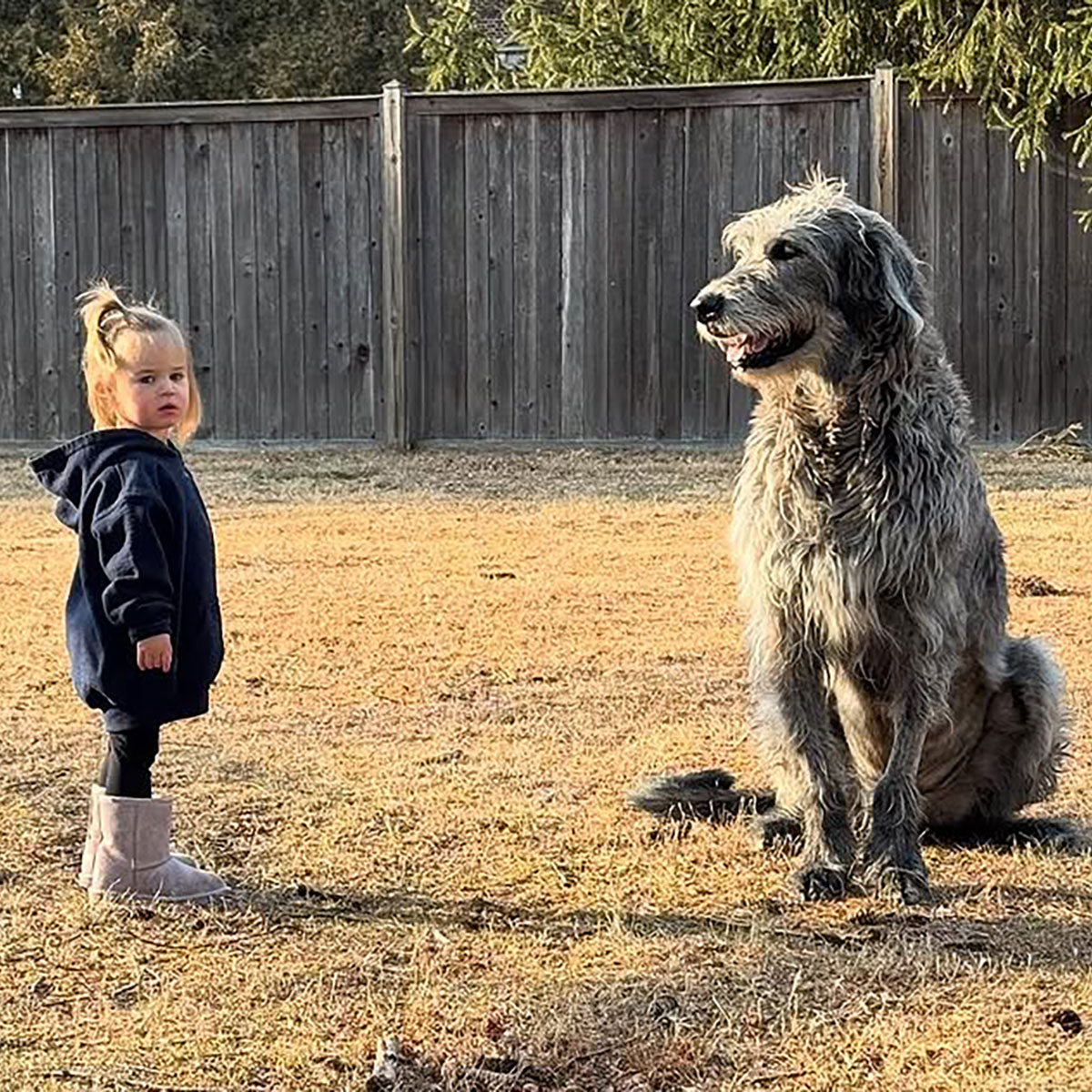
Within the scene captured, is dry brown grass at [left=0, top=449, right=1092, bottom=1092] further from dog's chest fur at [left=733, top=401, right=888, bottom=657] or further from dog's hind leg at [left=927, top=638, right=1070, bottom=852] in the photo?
dog's chest fur at [left=733, top=401, right=888, bottom=657]

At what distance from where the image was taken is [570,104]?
44.7 ft

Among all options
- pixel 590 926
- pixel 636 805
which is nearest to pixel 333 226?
pixel 636 805

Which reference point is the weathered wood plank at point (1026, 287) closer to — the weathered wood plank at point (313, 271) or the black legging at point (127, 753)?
the weathered wood plank at point (313, 271)

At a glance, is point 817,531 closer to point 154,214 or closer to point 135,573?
point 135,573

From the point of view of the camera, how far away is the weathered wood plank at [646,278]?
1364 centimetres

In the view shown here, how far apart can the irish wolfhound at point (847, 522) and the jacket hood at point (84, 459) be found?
1.40m

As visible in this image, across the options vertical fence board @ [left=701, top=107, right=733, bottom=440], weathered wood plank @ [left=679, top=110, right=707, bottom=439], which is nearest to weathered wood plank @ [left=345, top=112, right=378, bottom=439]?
weathered wood plank @ [left=679, top=110, right=707, bottom=439]

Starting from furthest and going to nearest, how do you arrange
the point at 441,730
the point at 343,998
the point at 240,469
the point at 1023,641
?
the point at 240,469 → the point at 441,730 → the point at 1023,641 → the point at 343,998

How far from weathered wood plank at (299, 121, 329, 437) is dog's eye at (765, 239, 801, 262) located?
31.7ft

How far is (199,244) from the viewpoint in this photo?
14055 millimetres

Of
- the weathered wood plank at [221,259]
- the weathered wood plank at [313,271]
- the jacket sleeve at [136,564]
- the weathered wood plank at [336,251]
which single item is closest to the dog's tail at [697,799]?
the jacket sleeve at [136,564]

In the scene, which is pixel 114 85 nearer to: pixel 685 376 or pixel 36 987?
pixel 685 376

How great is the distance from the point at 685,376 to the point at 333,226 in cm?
283

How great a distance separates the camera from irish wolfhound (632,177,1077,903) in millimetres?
4625
